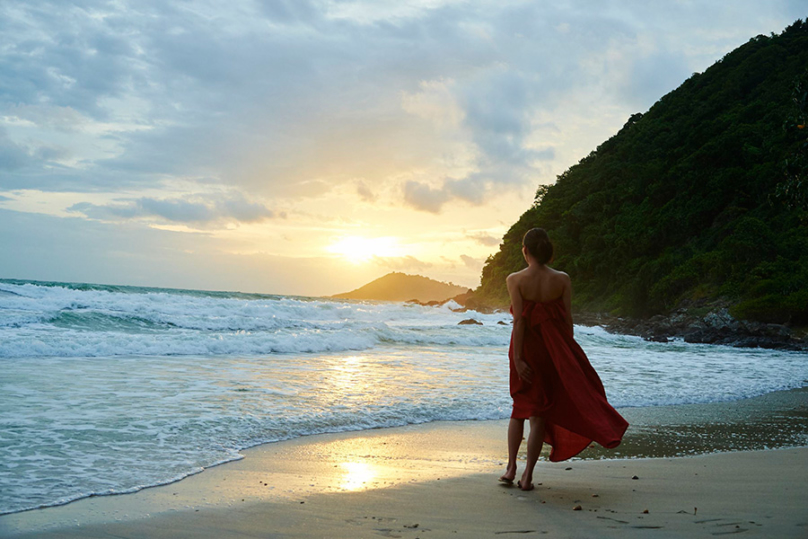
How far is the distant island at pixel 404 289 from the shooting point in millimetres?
151250

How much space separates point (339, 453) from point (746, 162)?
3933cm

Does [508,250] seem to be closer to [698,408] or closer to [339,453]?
[698,408]

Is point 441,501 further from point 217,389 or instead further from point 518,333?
point 217,389

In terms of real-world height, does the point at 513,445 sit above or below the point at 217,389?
above

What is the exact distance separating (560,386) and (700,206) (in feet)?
127

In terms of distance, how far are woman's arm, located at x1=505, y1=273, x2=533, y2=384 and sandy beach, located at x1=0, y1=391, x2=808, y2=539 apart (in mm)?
803

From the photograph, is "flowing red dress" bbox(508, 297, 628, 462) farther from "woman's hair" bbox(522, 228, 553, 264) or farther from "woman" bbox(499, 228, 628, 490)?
"woman's hair" bbox(522, 228, 553, 264)

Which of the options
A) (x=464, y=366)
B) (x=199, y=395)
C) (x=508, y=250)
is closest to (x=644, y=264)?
(x=508, y=250)

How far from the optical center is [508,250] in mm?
63438

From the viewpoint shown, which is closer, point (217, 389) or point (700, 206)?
point (217, 389)

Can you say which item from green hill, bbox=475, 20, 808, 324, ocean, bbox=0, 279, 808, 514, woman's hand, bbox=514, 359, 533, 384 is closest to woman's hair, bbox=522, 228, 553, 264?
woman's hand, bbox=514, 359, 533, 384

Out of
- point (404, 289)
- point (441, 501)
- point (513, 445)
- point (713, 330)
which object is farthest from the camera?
point (404, 289)

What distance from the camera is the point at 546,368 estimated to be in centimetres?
393

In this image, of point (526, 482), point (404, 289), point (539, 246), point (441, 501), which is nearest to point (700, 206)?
point (539, 246)
